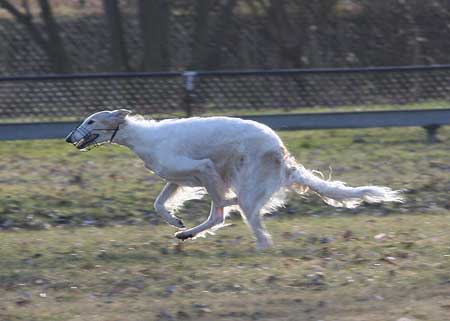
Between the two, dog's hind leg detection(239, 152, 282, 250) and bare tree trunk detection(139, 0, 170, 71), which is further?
bare tree trunk detection(139, 0, 170, 71)

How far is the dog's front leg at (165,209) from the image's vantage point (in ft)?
32.0

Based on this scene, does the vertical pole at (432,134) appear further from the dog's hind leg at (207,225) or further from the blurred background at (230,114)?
the dog's hind leg at (207,225)

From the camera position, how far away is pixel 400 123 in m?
14.9

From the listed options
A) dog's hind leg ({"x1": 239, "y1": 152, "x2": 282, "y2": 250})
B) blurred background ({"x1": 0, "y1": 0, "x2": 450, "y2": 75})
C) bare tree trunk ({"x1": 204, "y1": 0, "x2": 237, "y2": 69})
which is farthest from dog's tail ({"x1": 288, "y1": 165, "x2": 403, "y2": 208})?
bare tree trunk ({"x1": 204, "y1": 0, "x2": 237, "y2": 69})

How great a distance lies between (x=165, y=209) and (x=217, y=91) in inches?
239

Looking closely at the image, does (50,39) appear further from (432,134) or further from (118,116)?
(118,116)

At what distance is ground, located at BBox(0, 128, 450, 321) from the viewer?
7.67m

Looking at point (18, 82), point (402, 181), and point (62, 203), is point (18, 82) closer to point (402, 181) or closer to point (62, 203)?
point (62, 203)

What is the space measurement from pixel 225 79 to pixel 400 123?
2.72 m

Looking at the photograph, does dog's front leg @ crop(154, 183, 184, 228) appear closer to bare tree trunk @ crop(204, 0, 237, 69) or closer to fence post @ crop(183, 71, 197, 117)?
fence post @ crop(183, 71, 197, 117)

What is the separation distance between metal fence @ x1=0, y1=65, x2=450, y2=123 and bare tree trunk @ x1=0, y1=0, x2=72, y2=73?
6284 millimetres

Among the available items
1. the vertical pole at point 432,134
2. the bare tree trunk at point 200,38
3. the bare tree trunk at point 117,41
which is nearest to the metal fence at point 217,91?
the vertical pole at point 432,134

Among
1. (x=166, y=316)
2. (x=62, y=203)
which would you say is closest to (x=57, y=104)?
(x=62, y=203)

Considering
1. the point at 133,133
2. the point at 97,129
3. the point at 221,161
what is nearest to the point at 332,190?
the point at 221,161
